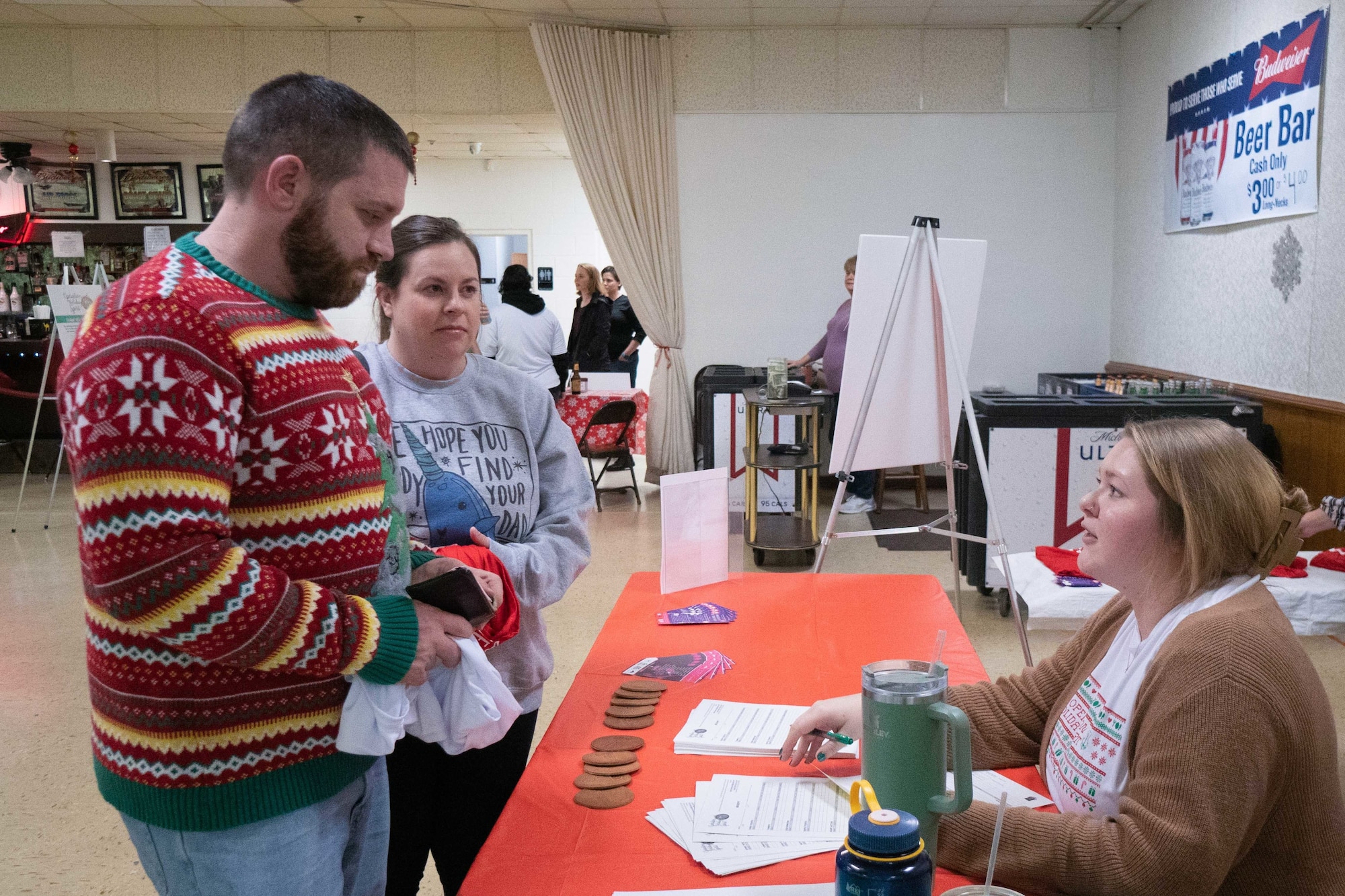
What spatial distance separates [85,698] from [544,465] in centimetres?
279

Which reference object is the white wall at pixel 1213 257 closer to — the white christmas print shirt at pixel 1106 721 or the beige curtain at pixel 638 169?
the beige curtain at pixel 638 169

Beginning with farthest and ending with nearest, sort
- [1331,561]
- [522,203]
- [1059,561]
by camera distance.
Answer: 1. [522,203]
2. [1059,561]
3. [1331,561]

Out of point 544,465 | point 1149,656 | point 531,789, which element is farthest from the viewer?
point 544,465

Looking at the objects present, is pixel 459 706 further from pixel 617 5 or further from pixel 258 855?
pixel 617 5

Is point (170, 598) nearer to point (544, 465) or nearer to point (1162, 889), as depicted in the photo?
point (544, 465)

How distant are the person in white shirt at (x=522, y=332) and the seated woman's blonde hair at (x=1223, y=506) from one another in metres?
6.16

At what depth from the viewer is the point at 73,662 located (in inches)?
159

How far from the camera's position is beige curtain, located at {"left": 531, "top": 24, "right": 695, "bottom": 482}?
281 inches

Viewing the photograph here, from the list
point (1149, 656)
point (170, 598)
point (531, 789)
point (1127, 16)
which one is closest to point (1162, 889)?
point (1149, 656)

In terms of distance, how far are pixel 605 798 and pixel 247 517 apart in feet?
1.95

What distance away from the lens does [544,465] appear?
1.80 meters

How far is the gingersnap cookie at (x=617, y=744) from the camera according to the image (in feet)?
4.83

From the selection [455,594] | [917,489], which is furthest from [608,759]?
[917,489]

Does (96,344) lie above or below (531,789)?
above
